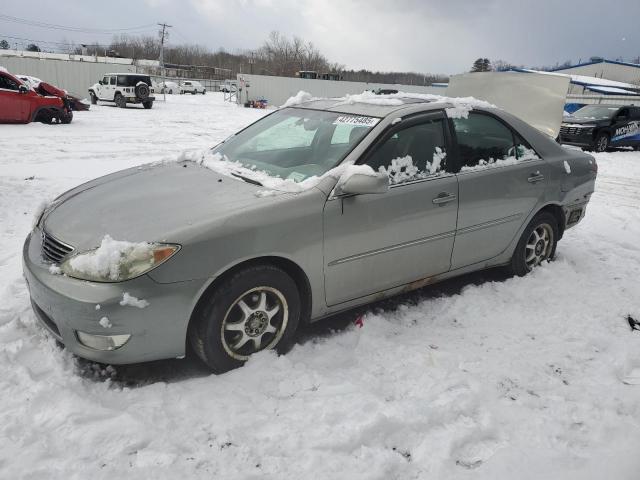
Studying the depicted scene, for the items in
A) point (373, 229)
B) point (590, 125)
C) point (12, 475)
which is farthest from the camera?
point (590, 125)

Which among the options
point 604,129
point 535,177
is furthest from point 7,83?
point 604,129

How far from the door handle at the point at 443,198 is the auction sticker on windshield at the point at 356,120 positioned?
71cm

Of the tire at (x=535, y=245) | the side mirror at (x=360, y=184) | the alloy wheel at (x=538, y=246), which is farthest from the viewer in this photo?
the alloy wheel at (x=538, y=246)

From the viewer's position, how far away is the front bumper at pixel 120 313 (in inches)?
96.4

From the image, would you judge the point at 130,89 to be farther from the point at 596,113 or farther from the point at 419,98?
the point at 419,98

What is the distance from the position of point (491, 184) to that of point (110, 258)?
2887 mm

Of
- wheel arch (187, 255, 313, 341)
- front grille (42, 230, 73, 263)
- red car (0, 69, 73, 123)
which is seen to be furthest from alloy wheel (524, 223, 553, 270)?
red car (0, 69, 73, 123)

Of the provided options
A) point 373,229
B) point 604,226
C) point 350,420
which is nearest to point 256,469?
point 350,420

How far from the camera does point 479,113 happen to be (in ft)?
13.3

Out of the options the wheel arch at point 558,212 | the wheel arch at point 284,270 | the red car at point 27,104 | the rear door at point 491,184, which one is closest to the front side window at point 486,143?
the rear door at point 491,184

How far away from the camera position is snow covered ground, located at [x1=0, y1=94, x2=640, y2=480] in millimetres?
2240

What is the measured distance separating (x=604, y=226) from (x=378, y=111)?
14.6 ft

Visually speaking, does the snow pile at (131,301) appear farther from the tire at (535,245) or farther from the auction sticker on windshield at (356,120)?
the tire at (535,245)

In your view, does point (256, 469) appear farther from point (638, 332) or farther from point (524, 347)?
point (638, 332)
